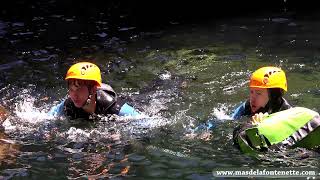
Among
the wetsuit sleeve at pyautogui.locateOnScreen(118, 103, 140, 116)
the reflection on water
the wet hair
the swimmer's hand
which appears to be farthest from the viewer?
the wetsuit sleeve at pyautogui.locateOnScreen(118, 103, 140, 116)

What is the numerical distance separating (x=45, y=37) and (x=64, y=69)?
2557 mm

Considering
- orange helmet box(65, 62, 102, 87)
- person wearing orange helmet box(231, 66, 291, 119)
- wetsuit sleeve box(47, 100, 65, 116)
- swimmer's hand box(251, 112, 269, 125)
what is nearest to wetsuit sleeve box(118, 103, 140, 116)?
orange helmet box(65, 62, 102, 87)

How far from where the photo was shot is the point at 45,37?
500 inches

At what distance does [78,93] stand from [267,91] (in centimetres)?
244

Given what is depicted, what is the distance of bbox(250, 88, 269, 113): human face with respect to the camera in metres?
6.36

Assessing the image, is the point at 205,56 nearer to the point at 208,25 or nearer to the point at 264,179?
the point at 208,25

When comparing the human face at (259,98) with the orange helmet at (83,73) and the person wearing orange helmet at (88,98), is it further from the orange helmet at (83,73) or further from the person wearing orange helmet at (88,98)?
the orange helmet at (83,73)

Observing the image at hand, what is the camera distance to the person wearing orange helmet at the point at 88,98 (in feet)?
23.6

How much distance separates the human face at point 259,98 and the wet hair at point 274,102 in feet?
0.17

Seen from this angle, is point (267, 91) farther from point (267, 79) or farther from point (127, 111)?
point (127, 111)

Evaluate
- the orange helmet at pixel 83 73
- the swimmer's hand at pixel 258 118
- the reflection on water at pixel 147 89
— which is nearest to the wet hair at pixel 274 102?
the swimmer's hand at pixel 258 118

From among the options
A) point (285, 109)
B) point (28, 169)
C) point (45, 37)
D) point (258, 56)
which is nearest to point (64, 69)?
point (45, 37)

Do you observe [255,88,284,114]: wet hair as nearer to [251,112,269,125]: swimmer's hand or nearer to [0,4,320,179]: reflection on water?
[251,112,269,125]: swimmer's hand

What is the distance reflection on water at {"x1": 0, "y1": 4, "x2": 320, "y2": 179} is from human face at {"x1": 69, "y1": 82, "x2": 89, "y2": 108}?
0.37 meters
